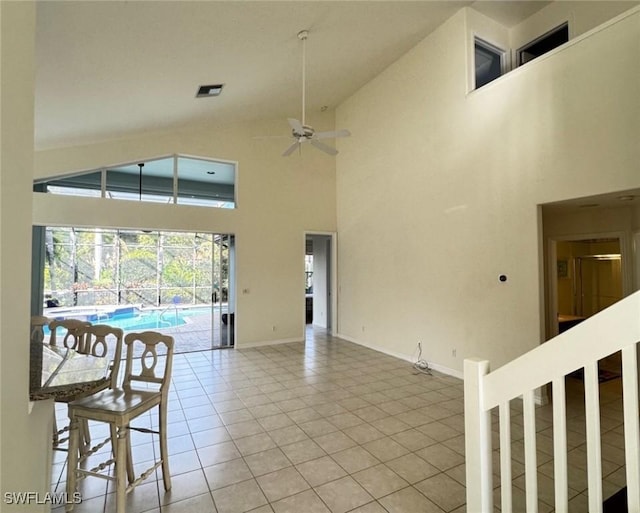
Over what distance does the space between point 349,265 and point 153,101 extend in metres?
4.49

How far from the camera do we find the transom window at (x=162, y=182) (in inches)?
209

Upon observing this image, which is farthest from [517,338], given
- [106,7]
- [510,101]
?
[106,7]

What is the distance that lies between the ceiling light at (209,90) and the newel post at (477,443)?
4725 millimetres

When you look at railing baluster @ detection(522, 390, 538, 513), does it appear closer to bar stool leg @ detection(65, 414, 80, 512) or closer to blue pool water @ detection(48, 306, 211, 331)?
bar stool leg @ detection(65, 414, 80, 512)

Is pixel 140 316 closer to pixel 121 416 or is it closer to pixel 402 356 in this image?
pixel 402 356

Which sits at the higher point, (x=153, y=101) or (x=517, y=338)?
(x=153, y=101)

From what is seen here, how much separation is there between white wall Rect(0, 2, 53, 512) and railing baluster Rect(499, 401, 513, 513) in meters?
1.61

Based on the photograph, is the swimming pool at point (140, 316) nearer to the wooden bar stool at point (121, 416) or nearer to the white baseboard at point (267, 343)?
the white baseboard at point (267, 343)

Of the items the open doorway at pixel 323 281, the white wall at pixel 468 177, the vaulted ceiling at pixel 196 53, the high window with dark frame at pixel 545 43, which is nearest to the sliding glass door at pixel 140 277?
the vaulted ceiling at pixel 196 53

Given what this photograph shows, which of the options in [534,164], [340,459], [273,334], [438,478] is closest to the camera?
[438,478]

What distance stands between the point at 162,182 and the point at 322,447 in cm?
513

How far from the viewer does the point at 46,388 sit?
1576 mm

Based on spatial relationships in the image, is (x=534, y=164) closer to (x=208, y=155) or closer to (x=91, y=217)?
(x=208, y=155)

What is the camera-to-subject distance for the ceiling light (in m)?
4.53
